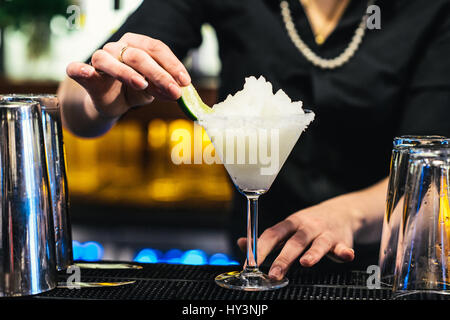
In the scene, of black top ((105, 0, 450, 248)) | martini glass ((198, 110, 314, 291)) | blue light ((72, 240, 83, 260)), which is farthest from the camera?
blue light ((72, 240, 83, 260))

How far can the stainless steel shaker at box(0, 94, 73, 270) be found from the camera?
115 cm

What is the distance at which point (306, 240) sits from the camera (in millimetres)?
1192

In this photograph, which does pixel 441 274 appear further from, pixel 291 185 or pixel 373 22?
pixel 373 22

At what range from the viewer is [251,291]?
1048 millimetres

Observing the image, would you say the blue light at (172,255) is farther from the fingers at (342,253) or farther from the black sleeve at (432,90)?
the fingers at (342,253)

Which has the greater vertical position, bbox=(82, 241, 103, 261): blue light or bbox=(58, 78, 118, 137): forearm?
bbox=(58, 78, 118, 137): forearm

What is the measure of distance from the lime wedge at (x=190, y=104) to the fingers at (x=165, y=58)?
2 cm

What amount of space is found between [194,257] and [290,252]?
6.50 feet

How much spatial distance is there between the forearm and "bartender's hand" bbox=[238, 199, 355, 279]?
595 millimetres

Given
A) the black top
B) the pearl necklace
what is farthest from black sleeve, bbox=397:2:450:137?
the pearl necklace

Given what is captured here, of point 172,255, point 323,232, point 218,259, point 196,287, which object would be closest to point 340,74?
point 323,232

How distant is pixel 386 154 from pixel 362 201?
34 centimetres

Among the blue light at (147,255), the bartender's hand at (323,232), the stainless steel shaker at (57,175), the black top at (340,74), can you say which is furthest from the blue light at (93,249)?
the stainless steel shaker at (57,175)

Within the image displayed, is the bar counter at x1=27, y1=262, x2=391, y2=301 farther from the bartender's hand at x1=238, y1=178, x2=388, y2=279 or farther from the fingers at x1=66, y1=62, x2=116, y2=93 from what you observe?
the fingers at x1=66, y1=62, x2=116, y2=93
